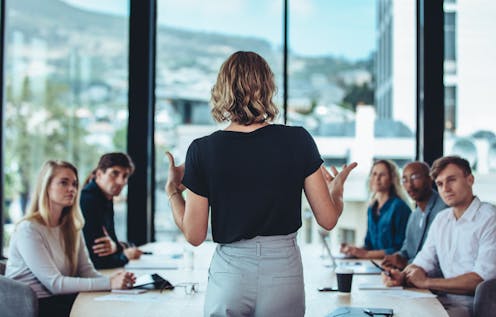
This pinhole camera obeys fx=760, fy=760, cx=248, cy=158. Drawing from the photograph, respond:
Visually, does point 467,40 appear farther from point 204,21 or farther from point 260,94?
point 260,94

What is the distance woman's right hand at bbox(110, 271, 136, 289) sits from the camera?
11.3 feet

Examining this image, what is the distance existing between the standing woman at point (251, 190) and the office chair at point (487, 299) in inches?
48.6

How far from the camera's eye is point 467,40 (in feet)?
19.8

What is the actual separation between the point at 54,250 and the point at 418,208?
2.33m

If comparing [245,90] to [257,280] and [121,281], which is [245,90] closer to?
[257,280]

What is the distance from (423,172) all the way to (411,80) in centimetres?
149

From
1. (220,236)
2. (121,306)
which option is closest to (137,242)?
(121,306)

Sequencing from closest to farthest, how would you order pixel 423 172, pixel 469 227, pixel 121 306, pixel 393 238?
1. pixel 121 306
2. pixel 469 227
3. pixel 423 172
4. pixel 393 238

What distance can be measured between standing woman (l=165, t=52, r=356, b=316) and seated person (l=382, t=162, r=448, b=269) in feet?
7.95

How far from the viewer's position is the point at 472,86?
6.03m

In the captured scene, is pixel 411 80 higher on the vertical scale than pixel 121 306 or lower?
higher

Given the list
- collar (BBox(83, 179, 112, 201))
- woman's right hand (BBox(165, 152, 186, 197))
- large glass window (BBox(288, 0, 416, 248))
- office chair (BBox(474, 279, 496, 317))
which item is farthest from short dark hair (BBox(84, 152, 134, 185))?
office chair (BBox(474, 279, 496, 317))

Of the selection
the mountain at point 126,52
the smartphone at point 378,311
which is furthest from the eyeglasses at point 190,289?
the mountain at point 126,52

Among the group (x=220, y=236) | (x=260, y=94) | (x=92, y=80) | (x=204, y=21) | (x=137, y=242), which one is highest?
(x=204, y=21)
